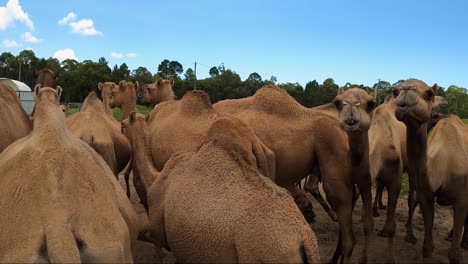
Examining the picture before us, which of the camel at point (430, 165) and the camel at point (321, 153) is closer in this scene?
the camel at point (430, 165)

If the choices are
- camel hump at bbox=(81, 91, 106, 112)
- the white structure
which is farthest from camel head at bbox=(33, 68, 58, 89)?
the white structure

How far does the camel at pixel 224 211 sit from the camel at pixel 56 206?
81cm

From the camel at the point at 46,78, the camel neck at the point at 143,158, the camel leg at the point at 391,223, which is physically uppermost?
the camel at the point at 46,78

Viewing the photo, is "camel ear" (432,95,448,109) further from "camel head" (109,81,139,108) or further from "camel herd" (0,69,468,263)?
"camel head" (109,81,139,108)

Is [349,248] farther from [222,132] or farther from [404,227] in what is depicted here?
[404,227]

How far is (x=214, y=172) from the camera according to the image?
442cm

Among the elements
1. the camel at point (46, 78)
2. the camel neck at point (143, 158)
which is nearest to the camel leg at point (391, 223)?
the camel neck at point (143, 158)

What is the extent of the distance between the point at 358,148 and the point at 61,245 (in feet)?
14.3

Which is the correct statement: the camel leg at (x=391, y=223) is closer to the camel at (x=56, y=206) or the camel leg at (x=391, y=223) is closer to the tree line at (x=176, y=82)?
the camel at (x=56, y=206)

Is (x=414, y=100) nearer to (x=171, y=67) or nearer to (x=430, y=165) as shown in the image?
(x=430, y=165)

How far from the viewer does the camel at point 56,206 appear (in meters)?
2.78

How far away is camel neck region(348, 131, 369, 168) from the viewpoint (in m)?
6.13

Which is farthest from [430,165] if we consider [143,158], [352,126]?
[143,158]

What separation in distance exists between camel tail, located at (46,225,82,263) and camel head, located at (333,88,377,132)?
3797mm
